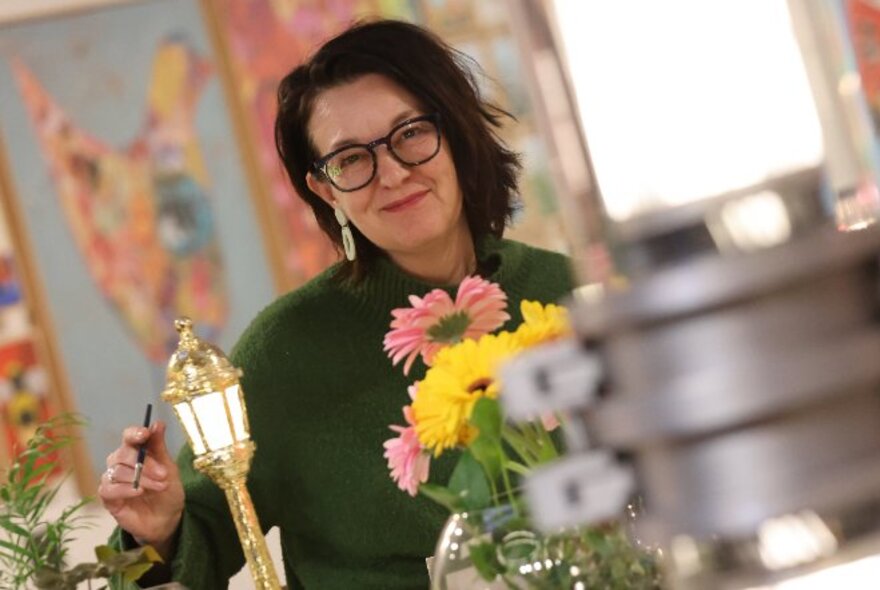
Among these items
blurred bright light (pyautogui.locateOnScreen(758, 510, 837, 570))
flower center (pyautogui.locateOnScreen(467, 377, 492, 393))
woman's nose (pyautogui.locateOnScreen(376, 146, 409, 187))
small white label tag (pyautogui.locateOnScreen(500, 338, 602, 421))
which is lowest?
flower center (pyautogui.locateOnScreen(467, 377, 492, 393))

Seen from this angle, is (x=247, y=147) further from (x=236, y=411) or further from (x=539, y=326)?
(x=539, y=326)

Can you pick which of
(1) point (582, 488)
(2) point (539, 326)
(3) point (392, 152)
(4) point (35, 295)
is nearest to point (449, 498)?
(2) point (539, 326)

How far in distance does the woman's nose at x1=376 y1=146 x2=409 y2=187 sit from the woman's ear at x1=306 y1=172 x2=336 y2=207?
0.14 meters

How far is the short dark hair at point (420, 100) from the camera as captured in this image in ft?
5.73

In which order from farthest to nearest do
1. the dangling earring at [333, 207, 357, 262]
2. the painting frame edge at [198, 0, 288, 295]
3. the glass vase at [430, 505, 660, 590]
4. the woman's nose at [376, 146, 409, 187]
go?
the painting frame edge at [198, 0, 288, 295]
the dangling earring at [333, 207, 357, 262]
the woman's nose at [376, 146, 409, 187]
the glass vase at [430, 505, 660, 590]

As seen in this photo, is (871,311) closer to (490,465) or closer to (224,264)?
(490,465)

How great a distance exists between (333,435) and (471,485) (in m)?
0.88

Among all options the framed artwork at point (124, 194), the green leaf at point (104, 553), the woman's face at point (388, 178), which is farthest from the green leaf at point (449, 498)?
the framed artwork at point (124, 194)

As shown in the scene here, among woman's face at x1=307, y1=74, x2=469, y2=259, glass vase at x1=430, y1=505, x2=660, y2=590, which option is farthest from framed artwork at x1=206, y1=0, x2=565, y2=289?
glass vase at x1=430, y1=505, x2=660, y2=590

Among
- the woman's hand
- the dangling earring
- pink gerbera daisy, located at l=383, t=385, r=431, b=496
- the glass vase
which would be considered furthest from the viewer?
the dangling earring

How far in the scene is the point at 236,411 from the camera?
146 cm

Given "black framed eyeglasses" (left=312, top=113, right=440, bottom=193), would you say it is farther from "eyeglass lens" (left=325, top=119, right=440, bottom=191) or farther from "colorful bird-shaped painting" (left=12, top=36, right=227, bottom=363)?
"colorful bird-shaped painting" (left=12, top=36, right=227, bottom=363)

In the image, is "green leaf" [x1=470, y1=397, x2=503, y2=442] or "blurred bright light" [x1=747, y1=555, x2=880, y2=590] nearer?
"blurred bright light" [x1=747, y1=555, x2=880, y2=590]

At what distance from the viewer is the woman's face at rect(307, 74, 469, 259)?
1683mm
